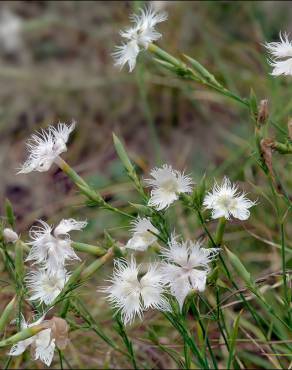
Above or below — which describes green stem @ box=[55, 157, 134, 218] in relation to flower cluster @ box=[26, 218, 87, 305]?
above

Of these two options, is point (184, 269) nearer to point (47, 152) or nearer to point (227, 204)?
point (227, 204)

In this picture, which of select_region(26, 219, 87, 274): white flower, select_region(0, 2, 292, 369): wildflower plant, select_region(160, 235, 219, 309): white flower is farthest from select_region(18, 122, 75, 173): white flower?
select_region(160, 235, 219, 309): white flower

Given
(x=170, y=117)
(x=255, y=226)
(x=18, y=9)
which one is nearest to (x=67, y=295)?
(x=255, y=226)

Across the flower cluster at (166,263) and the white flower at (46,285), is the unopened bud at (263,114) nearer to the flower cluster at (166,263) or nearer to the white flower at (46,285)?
the flower cluster at (166,263)

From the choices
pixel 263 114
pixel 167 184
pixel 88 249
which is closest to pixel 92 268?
pixel 88 249

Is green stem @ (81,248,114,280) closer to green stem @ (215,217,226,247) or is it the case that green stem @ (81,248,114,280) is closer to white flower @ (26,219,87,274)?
white flower @ (26,219,87,274)
